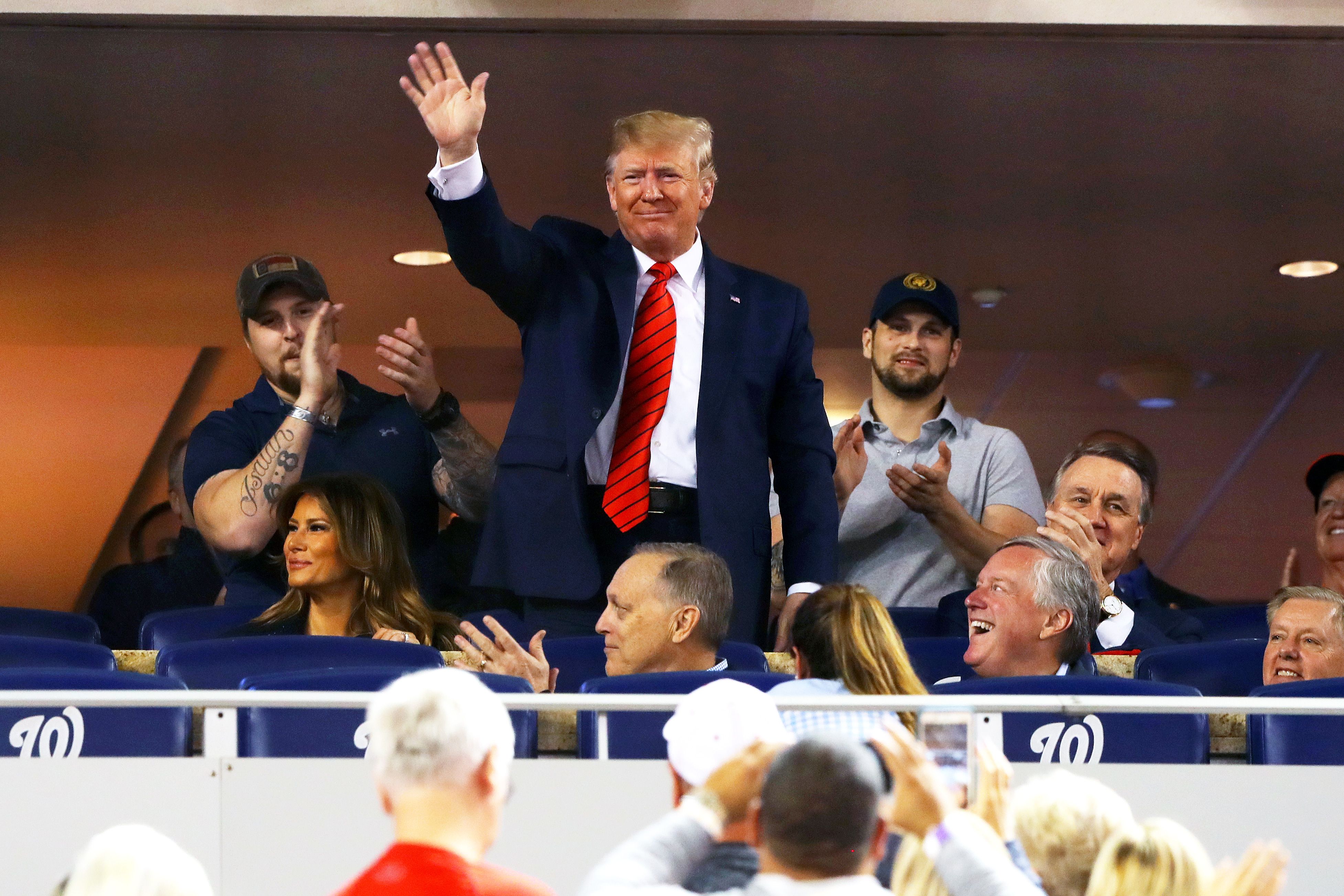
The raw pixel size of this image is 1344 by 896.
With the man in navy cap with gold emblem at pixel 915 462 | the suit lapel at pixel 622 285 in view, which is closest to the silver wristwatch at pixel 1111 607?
the man in navy cap with gold emblem at pixel 915 462

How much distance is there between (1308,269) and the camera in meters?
7.59

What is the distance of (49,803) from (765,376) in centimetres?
184

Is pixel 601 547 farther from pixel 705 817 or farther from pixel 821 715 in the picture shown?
pixel 705 817

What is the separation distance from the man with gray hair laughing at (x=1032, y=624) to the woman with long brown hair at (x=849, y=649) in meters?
0.73

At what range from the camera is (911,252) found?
738 cm

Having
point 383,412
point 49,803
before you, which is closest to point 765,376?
point 383,412

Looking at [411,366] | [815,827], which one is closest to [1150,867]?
[815,827]

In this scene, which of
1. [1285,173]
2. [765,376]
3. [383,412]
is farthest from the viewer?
[1285,173]

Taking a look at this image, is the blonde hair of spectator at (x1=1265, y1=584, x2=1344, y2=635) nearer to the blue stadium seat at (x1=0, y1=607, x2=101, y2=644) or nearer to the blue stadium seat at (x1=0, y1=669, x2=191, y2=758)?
the blue stadium seat at (x1=0, y1=669, x2=191, y2=758)

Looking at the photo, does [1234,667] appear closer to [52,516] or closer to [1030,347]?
[1030,347]

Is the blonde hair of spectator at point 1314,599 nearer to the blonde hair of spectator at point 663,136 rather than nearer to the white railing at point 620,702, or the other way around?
the white railing at point 620,702

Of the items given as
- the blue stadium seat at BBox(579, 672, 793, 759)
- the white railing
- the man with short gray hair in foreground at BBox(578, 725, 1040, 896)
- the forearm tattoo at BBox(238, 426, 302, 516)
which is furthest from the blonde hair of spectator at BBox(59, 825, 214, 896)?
the forearm tattoo at BBox(238, 426, 302, 516)

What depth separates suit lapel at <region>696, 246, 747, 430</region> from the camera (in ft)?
12.3

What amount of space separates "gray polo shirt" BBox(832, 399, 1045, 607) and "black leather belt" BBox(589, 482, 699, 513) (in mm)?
749
